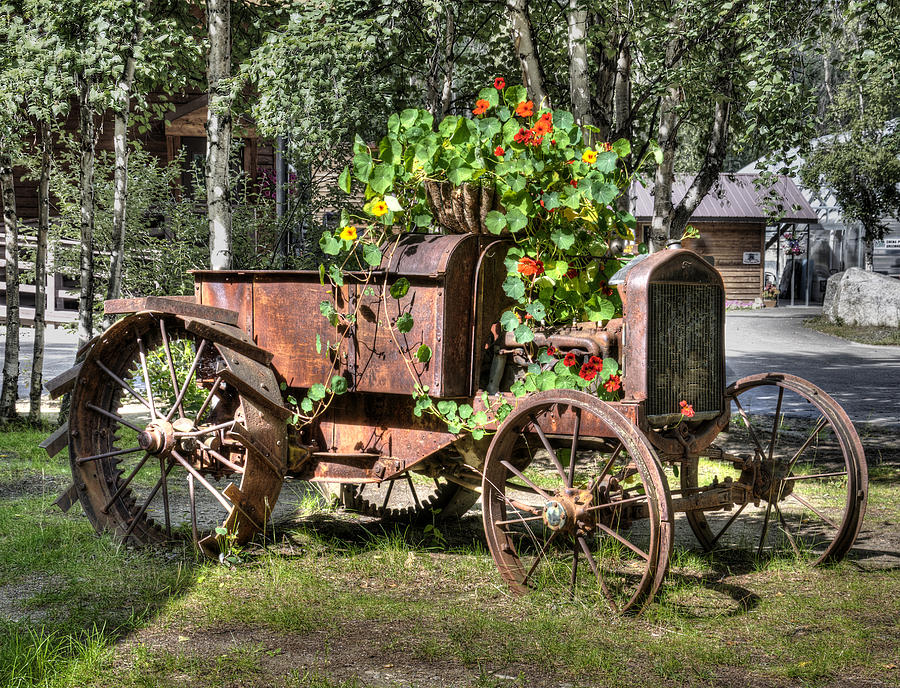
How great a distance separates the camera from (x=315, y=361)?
4855 mm

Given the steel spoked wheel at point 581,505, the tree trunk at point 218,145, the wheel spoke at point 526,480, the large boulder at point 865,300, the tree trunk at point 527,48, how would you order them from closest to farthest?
the steel spoked wheel at point 581,505
the wheel spoke at point 526,480
the tree trunk at point 527,48
the tree trunk at point 218,145
the large boulder at point 865,300

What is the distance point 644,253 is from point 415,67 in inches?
167

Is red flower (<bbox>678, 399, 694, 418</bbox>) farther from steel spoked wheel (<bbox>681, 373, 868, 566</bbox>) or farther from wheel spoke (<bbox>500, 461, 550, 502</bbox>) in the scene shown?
wheel spoke (<bbox>500, 461, 550, 502</bbox>)

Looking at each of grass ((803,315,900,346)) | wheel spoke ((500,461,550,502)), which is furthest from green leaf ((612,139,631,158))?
grass ((803,315,900,346))

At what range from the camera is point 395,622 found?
394 centimetres

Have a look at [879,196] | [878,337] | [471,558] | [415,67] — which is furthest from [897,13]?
[879,196]

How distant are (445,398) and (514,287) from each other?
622 mm

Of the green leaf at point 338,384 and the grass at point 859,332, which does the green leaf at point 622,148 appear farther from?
the grass at point 859,332

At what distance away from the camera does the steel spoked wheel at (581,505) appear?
12.4 feet

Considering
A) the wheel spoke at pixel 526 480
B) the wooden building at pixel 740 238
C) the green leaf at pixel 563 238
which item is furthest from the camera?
the wooden building at pixel 740 238

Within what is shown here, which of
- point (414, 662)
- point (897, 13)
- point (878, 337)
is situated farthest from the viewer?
point (878, 337)

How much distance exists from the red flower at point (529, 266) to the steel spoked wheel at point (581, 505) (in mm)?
633

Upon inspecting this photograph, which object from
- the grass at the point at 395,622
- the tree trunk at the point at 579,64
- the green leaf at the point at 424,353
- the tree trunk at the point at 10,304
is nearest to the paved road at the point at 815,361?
the tree trunk at the point at 10,304

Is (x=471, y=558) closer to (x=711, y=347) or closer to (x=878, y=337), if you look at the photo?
(x=711, y=347)
